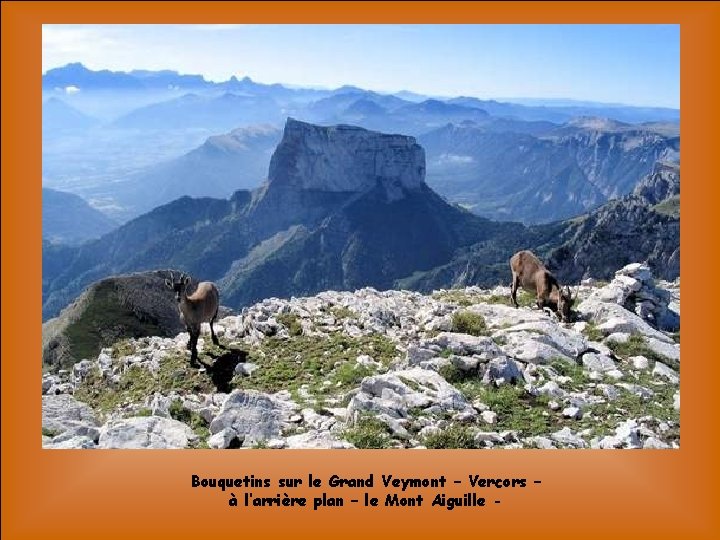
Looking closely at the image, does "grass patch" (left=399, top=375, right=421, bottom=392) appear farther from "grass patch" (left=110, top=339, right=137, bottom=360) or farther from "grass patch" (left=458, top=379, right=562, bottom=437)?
"grass patch" (left=110, top=339, right=137, bottom=360)

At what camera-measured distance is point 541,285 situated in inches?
904

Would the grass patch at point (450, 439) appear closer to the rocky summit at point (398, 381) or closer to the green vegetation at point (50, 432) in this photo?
the rocky summit at point (398, 381)

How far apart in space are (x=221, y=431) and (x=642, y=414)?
9.06 m

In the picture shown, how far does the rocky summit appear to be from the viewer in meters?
12.2

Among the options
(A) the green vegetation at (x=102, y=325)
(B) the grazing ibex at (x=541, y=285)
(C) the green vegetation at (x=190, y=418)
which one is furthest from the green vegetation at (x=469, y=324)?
(A) the green vegetation at (x=102, y=325)

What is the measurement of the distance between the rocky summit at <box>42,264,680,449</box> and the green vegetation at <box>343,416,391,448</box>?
26mm

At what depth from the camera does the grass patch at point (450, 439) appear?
11266 mm

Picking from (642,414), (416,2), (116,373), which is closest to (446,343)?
(642,414)

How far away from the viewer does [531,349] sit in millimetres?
16719

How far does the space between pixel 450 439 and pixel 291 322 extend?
36.9 ft

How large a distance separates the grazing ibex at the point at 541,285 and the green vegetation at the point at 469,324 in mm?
3562

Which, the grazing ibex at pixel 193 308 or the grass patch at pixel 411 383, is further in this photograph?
the grazing ibex at pixel 193 308

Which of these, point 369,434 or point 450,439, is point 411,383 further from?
point 369,434
